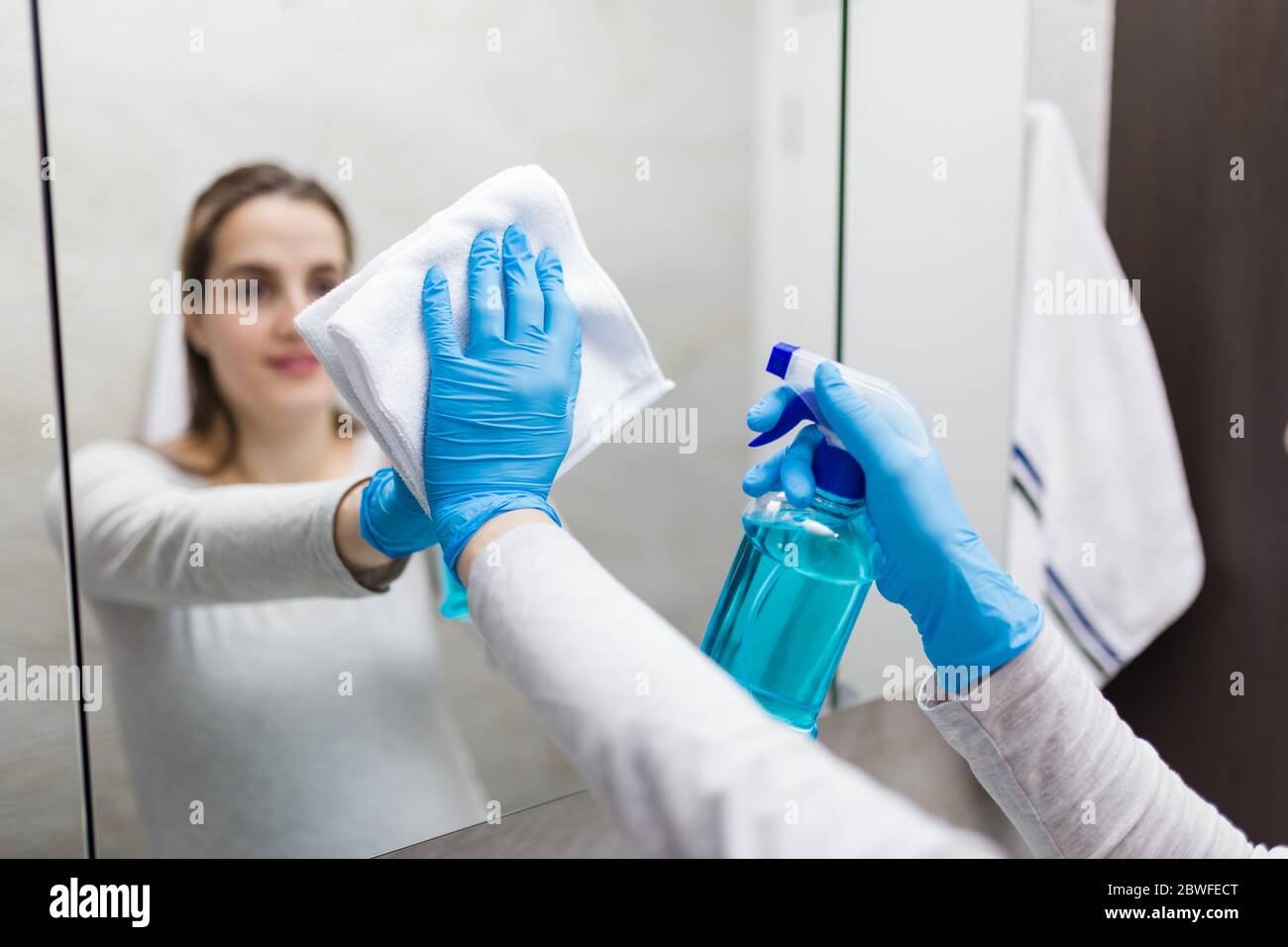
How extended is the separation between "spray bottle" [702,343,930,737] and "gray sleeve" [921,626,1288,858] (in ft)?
0.27

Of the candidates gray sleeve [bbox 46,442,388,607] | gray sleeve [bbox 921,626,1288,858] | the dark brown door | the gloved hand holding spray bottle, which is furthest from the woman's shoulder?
the dark brown door

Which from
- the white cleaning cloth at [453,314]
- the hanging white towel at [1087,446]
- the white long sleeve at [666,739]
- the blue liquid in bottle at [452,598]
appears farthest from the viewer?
the hanging white towel at [1087,446]

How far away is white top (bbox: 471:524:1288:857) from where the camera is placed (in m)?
0.35

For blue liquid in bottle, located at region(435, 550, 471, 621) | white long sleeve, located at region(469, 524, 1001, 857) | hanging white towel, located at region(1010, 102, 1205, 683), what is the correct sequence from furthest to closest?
1. hanging white towel, located at region(1010, 102, 1205, 683)
2. blue liquid in bottle, located at region(435, 550, 471, 621)
3. white long sleeve, located at region(469, 524, 1001, 857)

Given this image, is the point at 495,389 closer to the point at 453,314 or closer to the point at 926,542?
the point at 453,314

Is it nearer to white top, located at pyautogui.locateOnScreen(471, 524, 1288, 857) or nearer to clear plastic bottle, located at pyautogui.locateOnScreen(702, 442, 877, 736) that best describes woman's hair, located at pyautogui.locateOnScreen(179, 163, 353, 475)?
white top, located at pyautogui.locateOnScreen(471, 524, 1288, 857)

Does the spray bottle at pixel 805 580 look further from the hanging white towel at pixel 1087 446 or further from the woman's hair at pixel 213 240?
the hanging white towel at pixel 1087 446

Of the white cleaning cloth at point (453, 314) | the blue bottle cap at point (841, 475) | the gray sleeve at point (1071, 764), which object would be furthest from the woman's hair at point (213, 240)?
the gray sleeve at point (1071, 764)

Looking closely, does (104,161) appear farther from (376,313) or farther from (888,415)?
(888,415)

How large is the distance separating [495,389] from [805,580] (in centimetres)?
23

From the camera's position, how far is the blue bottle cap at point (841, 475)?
566 millimetres

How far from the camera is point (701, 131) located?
2.45ft

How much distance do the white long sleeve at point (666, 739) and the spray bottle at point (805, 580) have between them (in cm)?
Answer: 17

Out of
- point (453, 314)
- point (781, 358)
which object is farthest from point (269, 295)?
point (781, 358)
